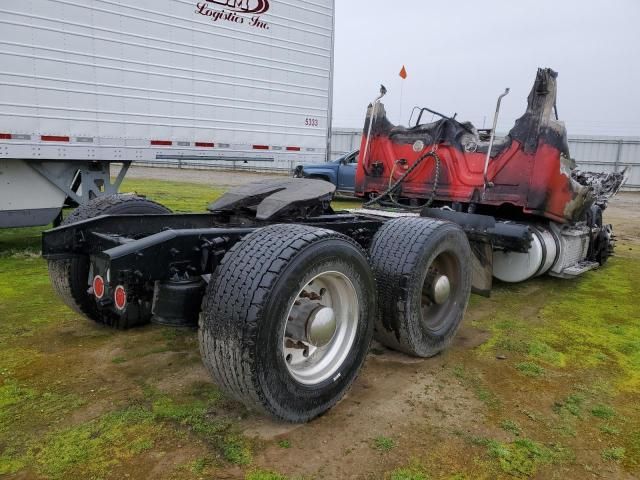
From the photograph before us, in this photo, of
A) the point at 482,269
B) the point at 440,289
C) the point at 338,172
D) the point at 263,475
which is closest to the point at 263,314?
the point at 263,475

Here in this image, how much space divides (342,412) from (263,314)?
2.91 feet

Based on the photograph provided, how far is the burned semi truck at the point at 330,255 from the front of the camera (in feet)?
7.95

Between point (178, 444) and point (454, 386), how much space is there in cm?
169

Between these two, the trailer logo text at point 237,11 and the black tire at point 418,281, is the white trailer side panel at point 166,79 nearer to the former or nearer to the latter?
the trailer logo text at point 237,11

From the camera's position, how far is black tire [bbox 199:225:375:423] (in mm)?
2322

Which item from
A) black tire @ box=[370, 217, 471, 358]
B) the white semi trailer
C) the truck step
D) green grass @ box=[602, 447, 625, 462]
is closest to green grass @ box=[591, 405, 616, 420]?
green grass @ box=[602, 447, 625, 462]

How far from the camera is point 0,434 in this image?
2.51m

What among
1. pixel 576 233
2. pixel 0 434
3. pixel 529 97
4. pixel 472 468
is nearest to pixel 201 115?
pixel 529 97

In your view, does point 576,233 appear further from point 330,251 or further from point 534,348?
point 330,251

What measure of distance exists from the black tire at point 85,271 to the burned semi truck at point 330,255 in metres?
0.01

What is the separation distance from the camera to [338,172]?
547 inches

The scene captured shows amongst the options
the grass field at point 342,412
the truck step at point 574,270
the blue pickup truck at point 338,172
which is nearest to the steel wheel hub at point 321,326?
the grass field at point 342,412

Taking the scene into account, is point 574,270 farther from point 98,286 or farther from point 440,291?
point 98,286

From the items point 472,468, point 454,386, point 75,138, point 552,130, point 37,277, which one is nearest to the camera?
point 472,468
